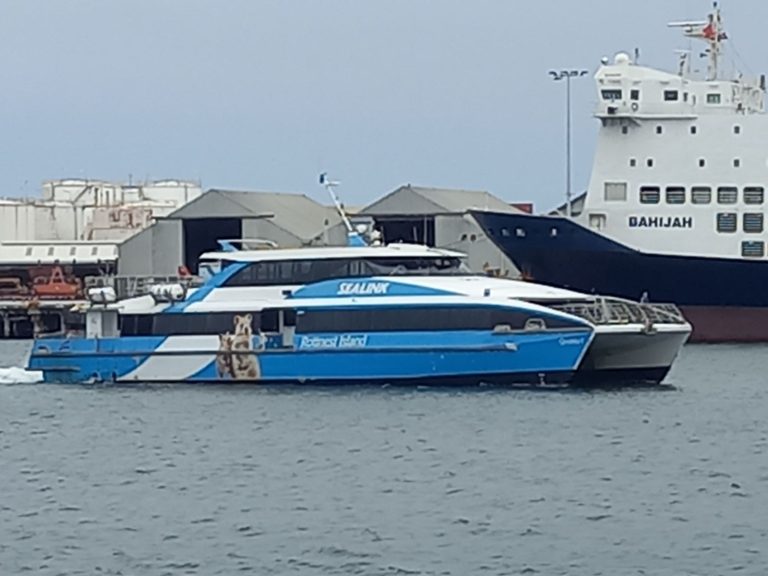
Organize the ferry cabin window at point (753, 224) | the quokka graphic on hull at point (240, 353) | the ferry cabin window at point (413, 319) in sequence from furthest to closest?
the ferry cabin window at point (753, 224) → the quokka graphic on hull at point (240, 353) → the ferry cabin window at point (413, 319)

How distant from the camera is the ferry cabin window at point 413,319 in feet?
130

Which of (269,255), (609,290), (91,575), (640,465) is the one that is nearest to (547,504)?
(640,465)

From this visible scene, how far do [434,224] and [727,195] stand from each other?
15.1 meters

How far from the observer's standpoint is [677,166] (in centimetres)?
6394

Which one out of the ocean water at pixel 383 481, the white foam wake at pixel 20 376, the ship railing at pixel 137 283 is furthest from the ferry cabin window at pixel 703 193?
the white foam wake at pixel 20 376

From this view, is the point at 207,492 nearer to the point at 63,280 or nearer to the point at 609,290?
the point at 609,290

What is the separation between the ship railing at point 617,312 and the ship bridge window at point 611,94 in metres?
24.0

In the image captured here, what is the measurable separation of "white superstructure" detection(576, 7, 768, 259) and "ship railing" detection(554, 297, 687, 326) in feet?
73.9

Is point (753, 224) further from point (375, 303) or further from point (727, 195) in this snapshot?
point (375, 303)

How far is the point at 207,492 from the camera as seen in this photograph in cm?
2977

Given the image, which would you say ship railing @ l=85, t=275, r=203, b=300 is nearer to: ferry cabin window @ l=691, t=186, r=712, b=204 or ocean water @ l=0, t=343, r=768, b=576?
ocean water @ l=0, t=343, r=768, b=576

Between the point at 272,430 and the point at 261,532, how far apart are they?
966 centimetres

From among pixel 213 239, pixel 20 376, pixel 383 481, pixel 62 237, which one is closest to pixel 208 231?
pixel 213 239

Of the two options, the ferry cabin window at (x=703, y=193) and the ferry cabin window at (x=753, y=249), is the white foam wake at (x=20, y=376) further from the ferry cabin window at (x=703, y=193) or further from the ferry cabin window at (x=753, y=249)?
the ferry cabin window at (x=753, y=249)
